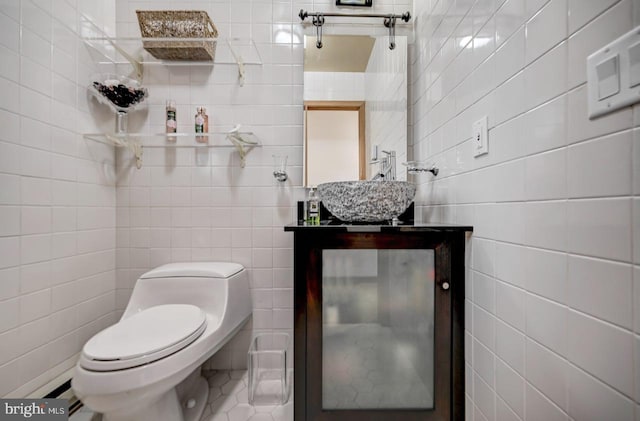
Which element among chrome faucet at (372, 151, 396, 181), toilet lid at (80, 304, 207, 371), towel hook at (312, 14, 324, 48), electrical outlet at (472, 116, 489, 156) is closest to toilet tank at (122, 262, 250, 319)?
toilet lid at (80, 304, 207, 371)

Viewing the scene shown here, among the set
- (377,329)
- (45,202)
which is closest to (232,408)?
(377,329)

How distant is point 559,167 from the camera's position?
58 centimetres

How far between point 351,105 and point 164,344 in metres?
1.34

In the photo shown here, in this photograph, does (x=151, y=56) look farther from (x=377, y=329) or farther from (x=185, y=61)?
(x=377, y=329)

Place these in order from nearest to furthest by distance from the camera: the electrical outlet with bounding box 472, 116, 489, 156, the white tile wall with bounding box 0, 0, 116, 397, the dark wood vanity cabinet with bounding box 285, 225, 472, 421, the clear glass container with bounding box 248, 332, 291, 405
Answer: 1. the electrical outlet with bounding box 472, 116, 489, 156
2. the dark wood vanity cabinet with bounding box 285, 225, 472, 421
3. the white tile wall with bounding box 0, 0, 116, 397
4. the clear glass container with bounding box 248, 332, 291, 405

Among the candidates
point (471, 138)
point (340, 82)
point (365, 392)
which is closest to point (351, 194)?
point (471, 138)

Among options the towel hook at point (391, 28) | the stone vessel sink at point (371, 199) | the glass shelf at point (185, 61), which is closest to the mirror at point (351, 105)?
the towel hook at point (391, 28)

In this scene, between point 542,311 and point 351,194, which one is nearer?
point 542,311

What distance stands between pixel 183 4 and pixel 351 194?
4.75ft

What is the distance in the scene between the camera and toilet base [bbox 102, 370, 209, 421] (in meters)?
0.98

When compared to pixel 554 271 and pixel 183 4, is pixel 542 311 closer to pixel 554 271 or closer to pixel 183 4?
pixel 554 271

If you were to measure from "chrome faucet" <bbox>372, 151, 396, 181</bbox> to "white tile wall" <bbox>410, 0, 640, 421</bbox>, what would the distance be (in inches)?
15.7

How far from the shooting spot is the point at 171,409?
1.08 meters

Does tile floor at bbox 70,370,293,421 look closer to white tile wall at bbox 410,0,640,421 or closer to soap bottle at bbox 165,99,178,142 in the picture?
white tile wall at bbox 410,0,640,421
